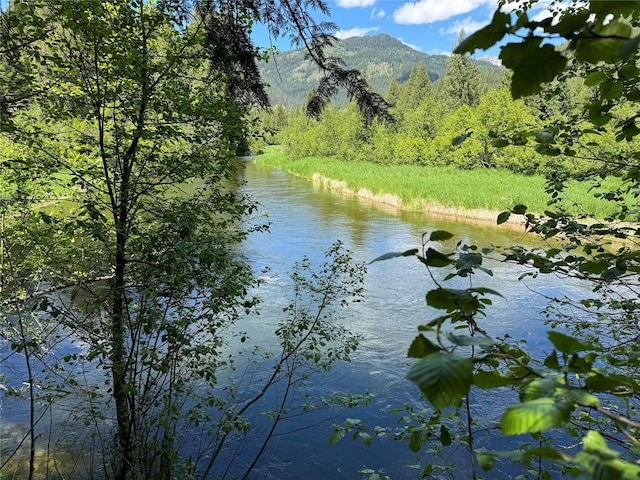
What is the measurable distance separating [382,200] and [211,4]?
1813 cm

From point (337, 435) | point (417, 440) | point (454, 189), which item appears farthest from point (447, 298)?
point (454, 189)

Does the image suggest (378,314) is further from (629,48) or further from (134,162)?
(629,48)

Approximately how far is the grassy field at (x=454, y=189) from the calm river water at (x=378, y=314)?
4.79ft

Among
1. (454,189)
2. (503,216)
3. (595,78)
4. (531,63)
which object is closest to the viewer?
(531,63)

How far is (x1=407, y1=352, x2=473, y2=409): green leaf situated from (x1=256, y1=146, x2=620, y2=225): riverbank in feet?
48.9

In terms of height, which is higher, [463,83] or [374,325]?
[463,83]

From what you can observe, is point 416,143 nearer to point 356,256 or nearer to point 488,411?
point 356,256

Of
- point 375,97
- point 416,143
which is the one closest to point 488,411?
point 375,97

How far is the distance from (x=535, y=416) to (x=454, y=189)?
20508mm

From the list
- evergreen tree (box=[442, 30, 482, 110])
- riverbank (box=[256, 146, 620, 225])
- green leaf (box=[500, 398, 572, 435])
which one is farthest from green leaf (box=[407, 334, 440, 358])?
evergreen tree (box=[442, 30, 482, 110])

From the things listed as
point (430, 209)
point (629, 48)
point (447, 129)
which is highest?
point (447, 129)

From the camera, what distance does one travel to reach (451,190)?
781 inches

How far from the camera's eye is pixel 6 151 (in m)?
3.52

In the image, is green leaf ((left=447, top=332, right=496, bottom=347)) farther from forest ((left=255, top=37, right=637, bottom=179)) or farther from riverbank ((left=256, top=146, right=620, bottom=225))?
forest ((left=255, top=37, right=637, bottom=179))
